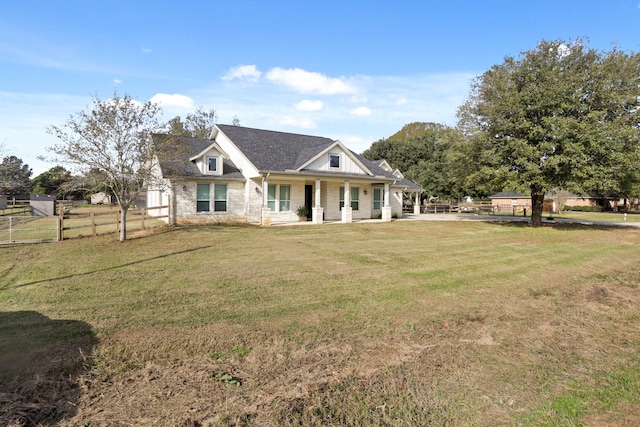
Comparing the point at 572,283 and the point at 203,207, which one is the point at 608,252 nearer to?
the point at 572,283

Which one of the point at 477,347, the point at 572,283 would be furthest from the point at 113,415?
the point at 572,283

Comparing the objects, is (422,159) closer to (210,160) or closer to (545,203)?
(545,203)

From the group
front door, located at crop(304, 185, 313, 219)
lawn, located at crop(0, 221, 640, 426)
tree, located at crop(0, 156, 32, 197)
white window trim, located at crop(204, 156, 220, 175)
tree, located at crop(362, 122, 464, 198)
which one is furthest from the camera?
tree, located at crop(362, 122, 464, 198)

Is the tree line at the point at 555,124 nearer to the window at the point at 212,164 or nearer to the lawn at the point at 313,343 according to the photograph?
the window at the point at 212,164

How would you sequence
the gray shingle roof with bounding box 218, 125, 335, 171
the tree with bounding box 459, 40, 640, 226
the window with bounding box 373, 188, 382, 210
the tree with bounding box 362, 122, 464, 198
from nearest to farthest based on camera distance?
the tree with bounding box 459, 40, 640, 226 < the gray shingle roof with bounding box 218, 125, 335, 171 < the window with bounding box 373, 188, 382, 210 < the tree with bounding box 362, 122, 464, 198

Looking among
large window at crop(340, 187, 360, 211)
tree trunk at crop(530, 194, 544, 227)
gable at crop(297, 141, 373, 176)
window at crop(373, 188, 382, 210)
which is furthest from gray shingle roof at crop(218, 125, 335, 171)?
tree trunk at crop(530, 194, 544, 227)

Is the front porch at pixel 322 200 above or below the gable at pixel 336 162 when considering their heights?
below

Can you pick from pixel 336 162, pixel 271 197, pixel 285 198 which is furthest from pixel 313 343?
pixel 336 162

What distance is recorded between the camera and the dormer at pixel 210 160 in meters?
20.1

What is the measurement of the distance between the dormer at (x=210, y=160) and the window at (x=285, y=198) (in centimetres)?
388

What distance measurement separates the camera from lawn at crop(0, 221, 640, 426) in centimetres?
324

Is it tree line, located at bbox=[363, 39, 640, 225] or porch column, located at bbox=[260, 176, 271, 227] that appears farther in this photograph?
porch column, located at bbox=[260, 176, 271, 227]

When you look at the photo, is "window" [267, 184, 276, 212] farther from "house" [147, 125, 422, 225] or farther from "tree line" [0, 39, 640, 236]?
"tree line" [0, 39, 640, 236]

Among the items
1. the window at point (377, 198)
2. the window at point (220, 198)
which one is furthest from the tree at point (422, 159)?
the window at point (220, 198)
